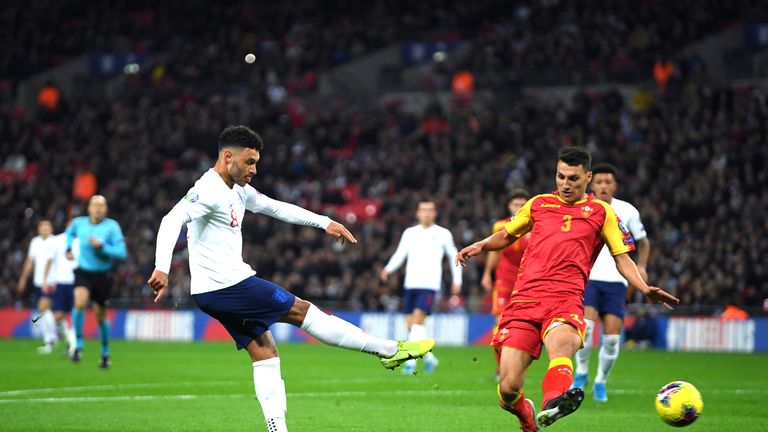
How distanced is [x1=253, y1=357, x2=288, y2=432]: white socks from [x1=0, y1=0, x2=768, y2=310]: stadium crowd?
18095 millimetres

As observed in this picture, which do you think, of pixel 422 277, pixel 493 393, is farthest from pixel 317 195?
pixel 493 393

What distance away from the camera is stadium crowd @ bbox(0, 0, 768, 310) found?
27812mm

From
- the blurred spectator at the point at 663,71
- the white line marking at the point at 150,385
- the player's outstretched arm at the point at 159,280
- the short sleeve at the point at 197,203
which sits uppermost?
the blurred spectator at the point at 663,71

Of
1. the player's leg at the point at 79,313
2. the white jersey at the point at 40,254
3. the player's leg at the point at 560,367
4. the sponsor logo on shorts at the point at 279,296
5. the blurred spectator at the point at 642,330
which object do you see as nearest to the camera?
the player's leg at the point at 560,367

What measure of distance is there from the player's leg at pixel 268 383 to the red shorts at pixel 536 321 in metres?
1.72

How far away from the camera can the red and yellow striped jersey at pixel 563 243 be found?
8555mm

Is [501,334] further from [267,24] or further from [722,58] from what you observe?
[267,24]

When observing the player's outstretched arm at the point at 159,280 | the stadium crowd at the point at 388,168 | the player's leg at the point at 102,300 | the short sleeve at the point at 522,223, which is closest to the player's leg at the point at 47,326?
the player's leg at the point at 102,300

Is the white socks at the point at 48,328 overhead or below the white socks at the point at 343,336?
below

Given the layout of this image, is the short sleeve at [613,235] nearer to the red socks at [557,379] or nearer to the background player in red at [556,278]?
the background player in red at [556,278]

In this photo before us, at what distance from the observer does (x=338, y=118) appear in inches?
1470

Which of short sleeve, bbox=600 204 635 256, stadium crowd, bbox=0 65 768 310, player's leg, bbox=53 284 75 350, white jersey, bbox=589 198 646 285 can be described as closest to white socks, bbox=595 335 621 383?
white jersey, bbox=589 198 646 285

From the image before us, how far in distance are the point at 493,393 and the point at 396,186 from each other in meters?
18.9

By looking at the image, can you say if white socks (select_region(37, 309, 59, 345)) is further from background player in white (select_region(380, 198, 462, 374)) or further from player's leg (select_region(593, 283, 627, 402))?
player's leg (select_region(593, 283, 627, 402))
